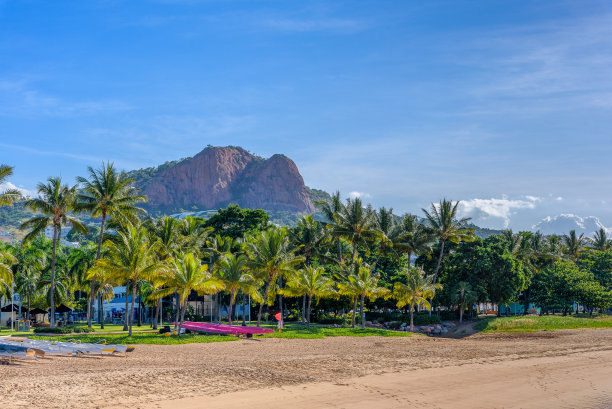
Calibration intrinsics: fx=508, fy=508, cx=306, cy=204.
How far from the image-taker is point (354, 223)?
166ft

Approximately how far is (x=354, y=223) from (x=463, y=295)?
13816 millimetres

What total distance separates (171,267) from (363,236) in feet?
75.7

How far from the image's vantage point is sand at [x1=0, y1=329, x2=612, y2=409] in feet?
49.5

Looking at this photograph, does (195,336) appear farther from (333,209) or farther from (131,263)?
(333,209)

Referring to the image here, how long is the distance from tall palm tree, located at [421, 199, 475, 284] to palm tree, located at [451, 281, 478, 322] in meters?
3.59

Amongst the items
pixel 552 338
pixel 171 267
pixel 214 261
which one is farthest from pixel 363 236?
pixel 171 267

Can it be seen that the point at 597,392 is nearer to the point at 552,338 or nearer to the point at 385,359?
the point at 385,359

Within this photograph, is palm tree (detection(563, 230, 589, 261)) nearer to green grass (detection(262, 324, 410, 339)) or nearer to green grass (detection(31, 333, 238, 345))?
green grass (detection(262, 324, 410, 339))

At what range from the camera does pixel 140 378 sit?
17.5 m

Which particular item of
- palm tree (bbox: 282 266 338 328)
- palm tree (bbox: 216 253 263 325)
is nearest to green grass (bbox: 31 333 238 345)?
palm tree (bbox: 216 253 263 325)

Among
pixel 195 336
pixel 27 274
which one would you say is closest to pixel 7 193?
pixel 195 336

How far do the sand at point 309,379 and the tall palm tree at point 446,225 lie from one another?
88.9 feet

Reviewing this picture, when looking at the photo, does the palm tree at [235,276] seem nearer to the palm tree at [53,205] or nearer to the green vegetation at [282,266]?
the green vegetation at [282,266]

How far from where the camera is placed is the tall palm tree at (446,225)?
56.0 metres
